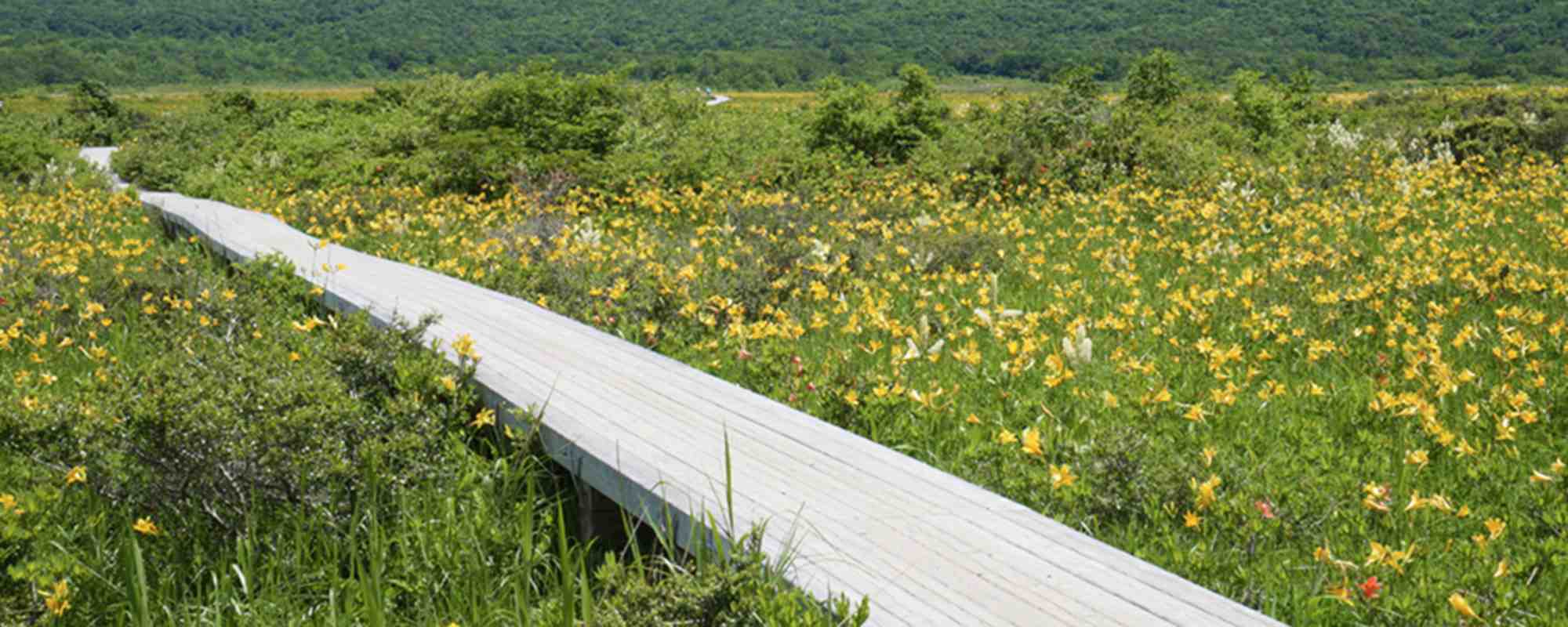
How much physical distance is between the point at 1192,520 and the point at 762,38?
433ft

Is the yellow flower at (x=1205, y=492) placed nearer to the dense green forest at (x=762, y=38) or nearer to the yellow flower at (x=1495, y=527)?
the yellow flower at (x=1495, y=527)

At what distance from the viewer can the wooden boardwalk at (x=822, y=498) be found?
261 centimetres

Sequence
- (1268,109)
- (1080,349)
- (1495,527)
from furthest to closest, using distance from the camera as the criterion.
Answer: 1. (1268,109)
2. (1080,349)
3. (1495,527)

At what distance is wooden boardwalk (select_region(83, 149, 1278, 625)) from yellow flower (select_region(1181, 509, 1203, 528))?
42 centimetres

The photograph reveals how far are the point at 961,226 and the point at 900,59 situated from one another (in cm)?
10461

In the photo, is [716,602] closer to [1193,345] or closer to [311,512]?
[311,512]

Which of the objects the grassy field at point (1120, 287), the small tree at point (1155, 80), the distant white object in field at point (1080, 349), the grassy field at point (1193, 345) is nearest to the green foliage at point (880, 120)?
the grassy field at point (1120, 287)

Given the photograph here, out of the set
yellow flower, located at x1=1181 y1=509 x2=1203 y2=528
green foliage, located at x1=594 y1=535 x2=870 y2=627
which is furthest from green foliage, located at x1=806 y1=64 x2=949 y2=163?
green foliage, located at x1=594 y1=535 x2=870 y2=627

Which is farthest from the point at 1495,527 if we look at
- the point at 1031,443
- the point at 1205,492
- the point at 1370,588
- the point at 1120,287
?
the point at 1120,287

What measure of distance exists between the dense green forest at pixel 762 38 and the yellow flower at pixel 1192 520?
74.4 meters

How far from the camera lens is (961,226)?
898cm

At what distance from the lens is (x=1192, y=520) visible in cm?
320

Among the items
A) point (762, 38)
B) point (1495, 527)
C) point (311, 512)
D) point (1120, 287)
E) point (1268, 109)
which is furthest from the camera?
point (762, 38)

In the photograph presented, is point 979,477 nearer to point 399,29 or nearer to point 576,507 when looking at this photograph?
point 576,507
